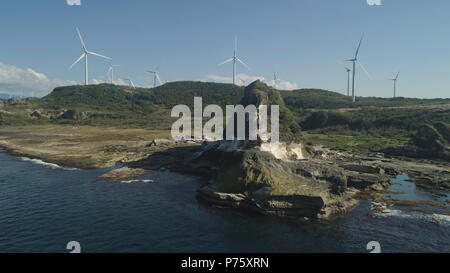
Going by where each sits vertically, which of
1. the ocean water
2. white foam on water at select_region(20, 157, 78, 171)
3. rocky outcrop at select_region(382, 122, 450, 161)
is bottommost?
the ocean water

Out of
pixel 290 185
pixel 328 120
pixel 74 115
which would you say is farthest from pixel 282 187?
pixel 74 115

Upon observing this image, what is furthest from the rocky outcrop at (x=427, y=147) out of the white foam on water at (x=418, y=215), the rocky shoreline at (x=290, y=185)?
the white foam on water at (x=418, y=215)

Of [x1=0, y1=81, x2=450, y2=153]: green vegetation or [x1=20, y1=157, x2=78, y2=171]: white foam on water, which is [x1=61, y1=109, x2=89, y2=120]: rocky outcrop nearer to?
[x1=0, y1=81, x2=450, y2=153]: green vegetation

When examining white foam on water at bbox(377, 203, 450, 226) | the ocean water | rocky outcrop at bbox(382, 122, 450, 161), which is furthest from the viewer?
rocky outcrop at bbox(382, 122, 450, 161)

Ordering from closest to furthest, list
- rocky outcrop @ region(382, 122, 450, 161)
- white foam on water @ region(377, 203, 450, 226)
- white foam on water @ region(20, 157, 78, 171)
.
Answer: white foam on water @ region(377, 203, 450, 226) < white foam on water @ region(20, 157, 78, 171) < rocky outcrop @ region(382, 122, 450, 161)

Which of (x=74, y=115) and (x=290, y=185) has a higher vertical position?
(x=74, y=115)

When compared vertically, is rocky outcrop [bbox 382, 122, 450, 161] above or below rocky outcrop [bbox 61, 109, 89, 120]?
below

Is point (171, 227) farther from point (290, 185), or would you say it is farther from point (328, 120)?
point (328, 120)

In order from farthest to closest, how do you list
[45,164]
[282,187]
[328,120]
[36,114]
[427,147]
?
[36,114] < [328,120] < [427,147] < [45,164] < [282,187]

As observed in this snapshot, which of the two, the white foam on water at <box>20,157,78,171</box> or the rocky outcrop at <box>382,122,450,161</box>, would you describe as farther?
the rocky outcrop at <box>382,122,450,161</box>

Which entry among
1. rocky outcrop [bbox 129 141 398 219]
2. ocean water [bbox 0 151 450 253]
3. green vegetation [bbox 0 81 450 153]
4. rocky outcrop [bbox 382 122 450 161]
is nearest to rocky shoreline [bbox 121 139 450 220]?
rocky outcrop [bbox 129 141 398 219]
